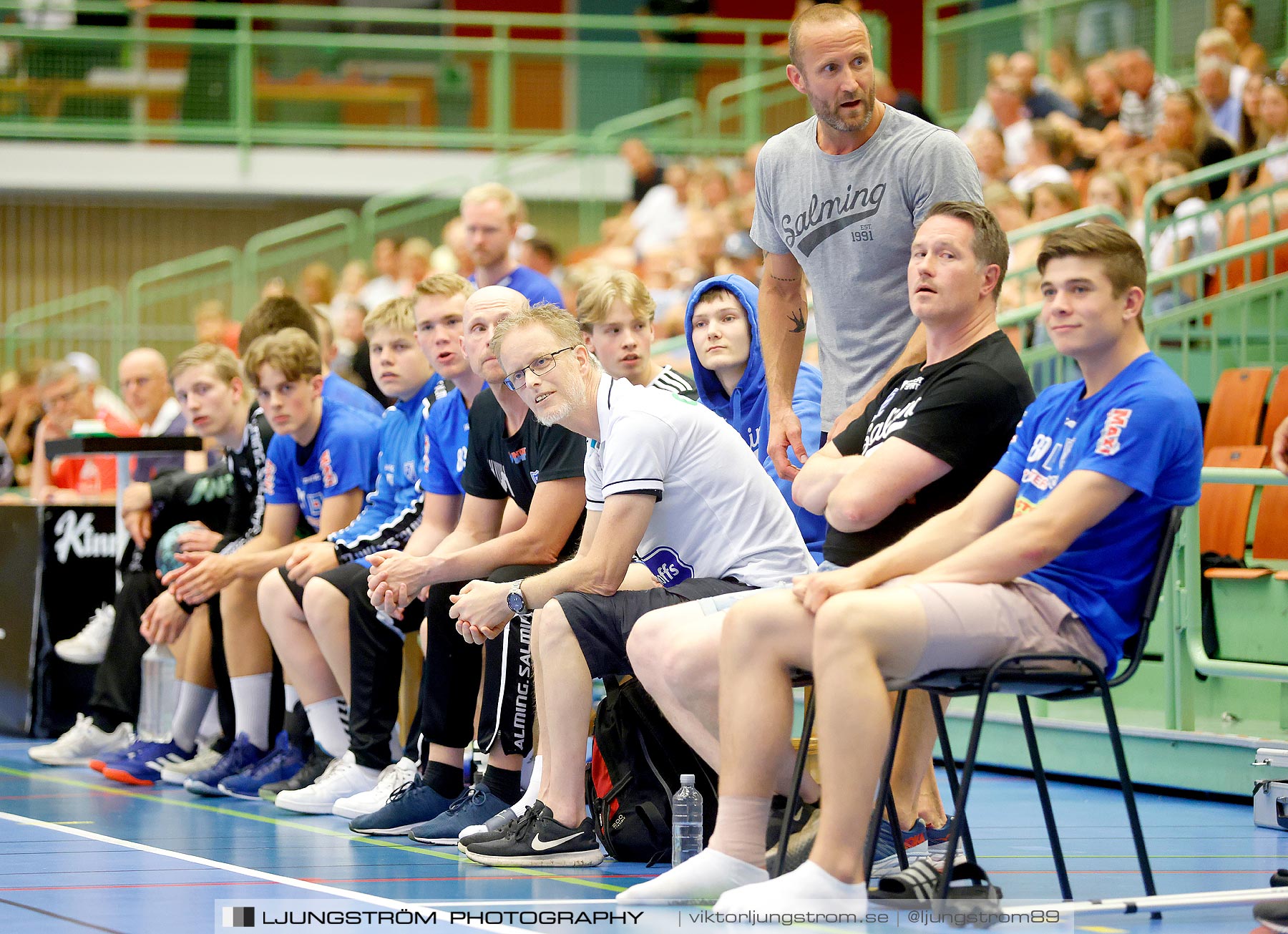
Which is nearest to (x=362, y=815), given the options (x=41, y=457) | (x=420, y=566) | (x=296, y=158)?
(x=420, y=566)

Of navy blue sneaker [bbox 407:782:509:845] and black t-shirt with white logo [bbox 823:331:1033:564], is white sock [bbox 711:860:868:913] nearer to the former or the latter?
black t-shirt with white logo [bbox 823:331:1033:564]

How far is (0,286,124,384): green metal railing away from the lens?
15.3m

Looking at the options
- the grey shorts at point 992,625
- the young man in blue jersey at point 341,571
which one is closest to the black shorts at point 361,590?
the young man in blue jersey at point 341,571

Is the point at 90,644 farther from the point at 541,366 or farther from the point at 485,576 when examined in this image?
the point at 541,366

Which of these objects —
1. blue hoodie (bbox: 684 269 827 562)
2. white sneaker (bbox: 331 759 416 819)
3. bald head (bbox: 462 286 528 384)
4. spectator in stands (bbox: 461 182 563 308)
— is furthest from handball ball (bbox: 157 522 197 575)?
blue hoodie (bbox: 684 269 827 562)

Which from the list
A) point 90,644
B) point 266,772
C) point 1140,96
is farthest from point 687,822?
point 1140,96

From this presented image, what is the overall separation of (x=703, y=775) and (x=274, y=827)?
58.0 inches

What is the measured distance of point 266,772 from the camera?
5746 mm

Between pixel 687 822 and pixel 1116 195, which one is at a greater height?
pixel 1116 195

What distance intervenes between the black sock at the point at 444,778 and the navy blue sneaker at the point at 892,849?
4.86ft

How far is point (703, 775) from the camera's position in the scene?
4.39m

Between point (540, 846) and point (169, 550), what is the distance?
120 inches

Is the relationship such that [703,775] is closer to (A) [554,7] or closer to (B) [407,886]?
(B) [407,886]

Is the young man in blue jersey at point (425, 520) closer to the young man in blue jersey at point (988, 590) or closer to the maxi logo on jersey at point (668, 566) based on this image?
the maxi logo on jersey at point (668, 566)
